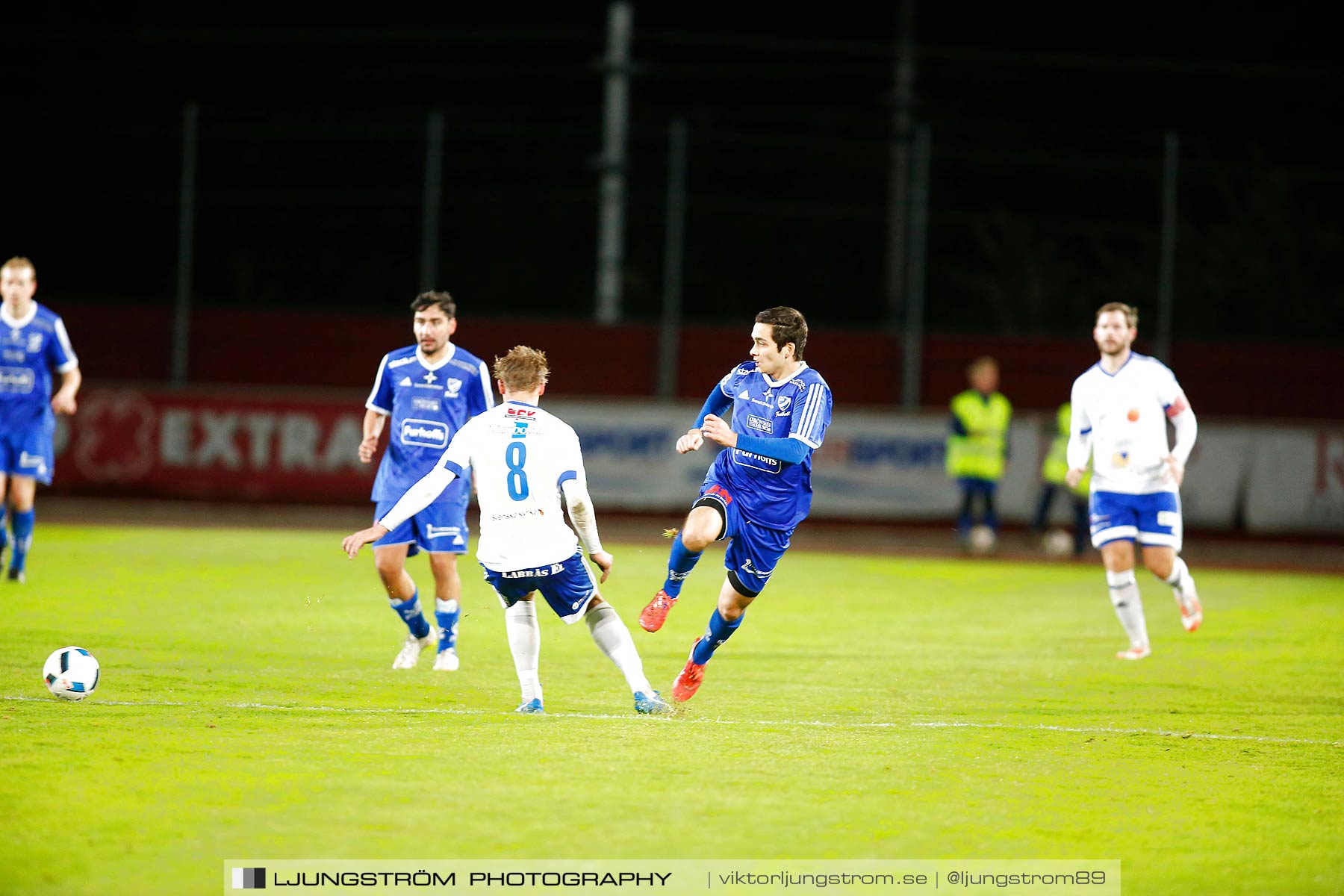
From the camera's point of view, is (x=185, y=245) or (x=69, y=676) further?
(x=185, y=245)

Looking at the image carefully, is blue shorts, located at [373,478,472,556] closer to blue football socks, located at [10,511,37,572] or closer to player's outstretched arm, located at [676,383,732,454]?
player's outstretched arm, located at [676,383,732,454]

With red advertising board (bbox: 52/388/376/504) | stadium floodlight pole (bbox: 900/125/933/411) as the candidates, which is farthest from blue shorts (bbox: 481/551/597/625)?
stadium floodlight pole (bbox: 900/125/933/411)

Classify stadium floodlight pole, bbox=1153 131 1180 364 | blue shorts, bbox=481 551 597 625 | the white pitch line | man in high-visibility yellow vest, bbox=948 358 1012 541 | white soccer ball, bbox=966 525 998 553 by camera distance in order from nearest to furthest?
blue shorts, bbox=481 551 597 625 → the white pitch line → man in high-visibility yellow vest, bbox=948 358 1012 541 → white soccer ball, bbox=966 525 998 553 → stadium floodlight pole, bbox=1153 131 1180 364

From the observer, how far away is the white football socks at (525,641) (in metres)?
7.38

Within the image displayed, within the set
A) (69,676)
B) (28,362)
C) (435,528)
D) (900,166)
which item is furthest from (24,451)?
(900,166)

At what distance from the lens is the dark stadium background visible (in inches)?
974

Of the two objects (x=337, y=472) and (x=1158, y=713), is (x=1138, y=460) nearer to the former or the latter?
(x=1158, y=713)

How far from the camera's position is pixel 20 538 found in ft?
40.3

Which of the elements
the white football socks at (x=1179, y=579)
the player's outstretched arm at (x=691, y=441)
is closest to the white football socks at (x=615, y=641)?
the player's outstretched arm at (x=691, y=441)

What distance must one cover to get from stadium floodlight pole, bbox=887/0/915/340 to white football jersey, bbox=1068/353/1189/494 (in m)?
14.7

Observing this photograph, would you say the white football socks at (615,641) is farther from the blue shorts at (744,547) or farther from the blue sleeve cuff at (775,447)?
the blue sleeve cuff at (775,447)

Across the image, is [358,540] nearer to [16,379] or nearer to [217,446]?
[16,379]

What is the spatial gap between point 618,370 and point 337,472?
5026 millimetres

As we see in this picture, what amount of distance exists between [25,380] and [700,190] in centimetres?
1812
